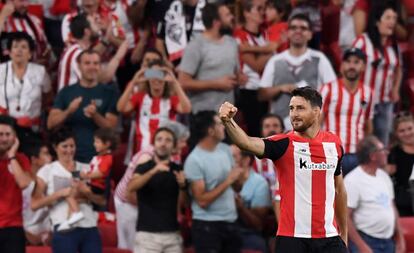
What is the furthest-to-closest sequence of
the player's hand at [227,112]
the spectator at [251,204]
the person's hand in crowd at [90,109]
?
the person's hand in crowd at [90,109], the spectator at [251,204], the player's hand at [227,112]

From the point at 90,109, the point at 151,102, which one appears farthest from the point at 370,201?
the point at 90,109

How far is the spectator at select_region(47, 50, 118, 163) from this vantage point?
1291 cm

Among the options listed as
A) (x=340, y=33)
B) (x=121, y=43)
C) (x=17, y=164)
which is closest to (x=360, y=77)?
(x=340, y=33)

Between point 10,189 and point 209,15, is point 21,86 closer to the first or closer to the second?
point 10,189

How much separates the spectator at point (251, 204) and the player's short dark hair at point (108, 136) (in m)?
1.17

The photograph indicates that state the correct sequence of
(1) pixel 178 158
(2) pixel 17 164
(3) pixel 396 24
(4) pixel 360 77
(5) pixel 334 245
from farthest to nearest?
(3) pixel 396 24 → (4) pixel 360 77 → (1) pixel 178 158 → (2) pixel 17 164 → (5) pixel 334 245

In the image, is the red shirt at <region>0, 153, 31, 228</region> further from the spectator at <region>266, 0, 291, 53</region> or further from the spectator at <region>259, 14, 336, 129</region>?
the spectator at <region>266, 0, 291, 53</region>

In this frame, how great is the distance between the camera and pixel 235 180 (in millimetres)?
11719

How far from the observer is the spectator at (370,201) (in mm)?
11484

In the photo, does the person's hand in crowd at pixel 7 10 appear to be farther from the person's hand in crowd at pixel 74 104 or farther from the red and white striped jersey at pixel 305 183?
the red and white striped jersey at pixel 305 183

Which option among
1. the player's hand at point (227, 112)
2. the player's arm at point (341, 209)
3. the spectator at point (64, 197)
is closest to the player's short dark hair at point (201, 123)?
the spectator at point (64, 197)

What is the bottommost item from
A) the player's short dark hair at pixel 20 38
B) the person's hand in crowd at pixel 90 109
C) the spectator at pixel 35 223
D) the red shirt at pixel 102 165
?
the spectator at pixel 35 223

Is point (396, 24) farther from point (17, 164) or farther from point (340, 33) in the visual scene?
point (17, 164)

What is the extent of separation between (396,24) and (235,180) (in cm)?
393
